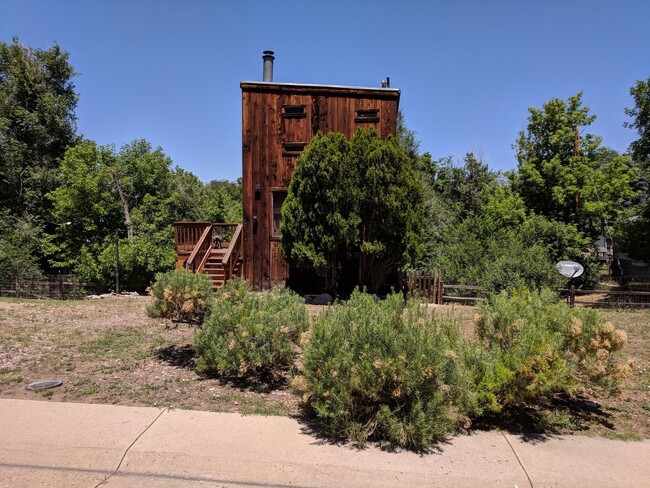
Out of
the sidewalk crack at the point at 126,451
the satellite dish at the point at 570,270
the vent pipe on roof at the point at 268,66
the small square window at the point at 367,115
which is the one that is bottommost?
the sidewalk crack at the point at 126,451

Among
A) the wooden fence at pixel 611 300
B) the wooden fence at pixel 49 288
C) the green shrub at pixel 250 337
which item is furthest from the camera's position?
the wooden fence at pixel 49 288

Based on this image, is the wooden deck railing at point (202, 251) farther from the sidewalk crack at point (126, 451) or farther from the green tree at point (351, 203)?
the sidewalk crack at point (126, 451)

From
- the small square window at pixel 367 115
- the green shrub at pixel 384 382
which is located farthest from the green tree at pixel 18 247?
the green shrub at pixel 384 382

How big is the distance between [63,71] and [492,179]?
27.8 m

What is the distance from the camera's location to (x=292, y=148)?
14.2 meters

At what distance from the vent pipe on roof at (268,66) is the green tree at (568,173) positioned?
1442 centimetres

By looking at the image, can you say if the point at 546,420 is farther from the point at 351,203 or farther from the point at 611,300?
the point at 611,300

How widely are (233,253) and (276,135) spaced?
3915mm

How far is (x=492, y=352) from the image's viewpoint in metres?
4.51

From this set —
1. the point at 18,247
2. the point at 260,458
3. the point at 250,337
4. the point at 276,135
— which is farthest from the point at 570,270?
the point at 18,247

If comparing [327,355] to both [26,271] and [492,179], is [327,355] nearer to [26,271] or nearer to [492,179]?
[26,271]

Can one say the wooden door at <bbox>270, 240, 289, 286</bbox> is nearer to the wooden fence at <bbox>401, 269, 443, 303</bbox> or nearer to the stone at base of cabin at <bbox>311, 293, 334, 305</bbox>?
the stone at base of cabin at <bbox>311, 293, 334, 305</bbox>

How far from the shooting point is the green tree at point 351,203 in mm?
11562

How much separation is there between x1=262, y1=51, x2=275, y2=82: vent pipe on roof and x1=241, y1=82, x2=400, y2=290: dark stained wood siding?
149cm
